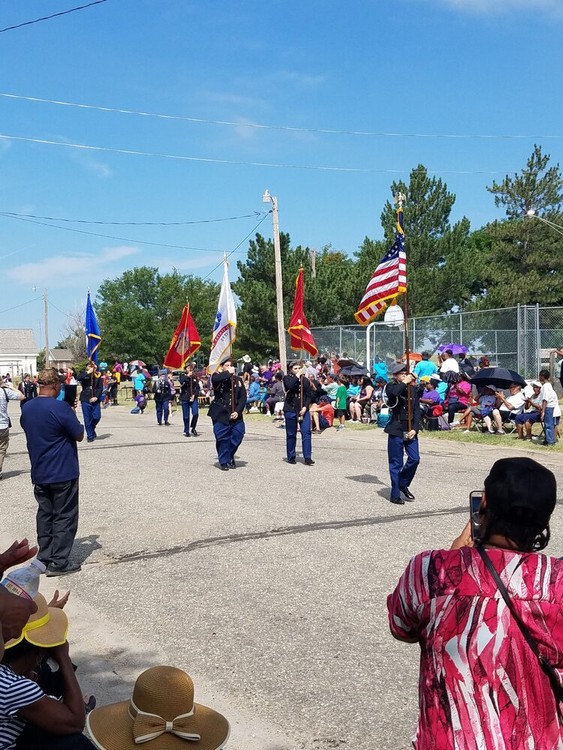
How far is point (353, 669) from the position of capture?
5.00 metres

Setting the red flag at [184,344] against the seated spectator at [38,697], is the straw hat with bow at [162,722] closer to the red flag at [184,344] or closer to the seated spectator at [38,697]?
the seated spectator at [38,697]

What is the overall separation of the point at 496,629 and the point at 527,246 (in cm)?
4589

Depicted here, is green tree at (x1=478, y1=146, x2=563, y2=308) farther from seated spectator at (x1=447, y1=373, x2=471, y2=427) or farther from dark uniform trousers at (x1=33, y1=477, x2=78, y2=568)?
dark uniform trousers at (x1=33, y1=477, x2=78, y2=568)

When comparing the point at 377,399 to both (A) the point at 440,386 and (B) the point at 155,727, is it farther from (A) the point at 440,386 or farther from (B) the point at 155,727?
(B) the point at 155,727

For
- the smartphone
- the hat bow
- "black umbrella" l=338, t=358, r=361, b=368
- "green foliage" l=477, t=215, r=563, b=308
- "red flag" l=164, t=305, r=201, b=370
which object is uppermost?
"green foliage" l=477, t=215, r=563, b=308

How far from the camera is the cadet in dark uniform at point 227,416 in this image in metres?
13.4

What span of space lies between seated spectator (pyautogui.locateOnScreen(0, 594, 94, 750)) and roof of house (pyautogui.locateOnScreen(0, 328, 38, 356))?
124 metres

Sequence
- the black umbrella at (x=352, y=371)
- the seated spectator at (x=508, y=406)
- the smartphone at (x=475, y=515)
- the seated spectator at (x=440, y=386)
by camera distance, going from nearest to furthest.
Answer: the smartphone at (x=475, y=515), the seated spectator at (x=508, y=406), the seated spectator at (x=440, y=386), the black umbrella at (x=352, y=371)

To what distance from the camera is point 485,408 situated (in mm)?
19250

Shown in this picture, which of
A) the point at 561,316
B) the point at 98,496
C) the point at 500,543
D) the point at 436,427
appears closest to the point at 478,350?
the point at 561,316

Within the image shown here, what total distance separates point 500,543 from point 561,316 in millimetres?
25774

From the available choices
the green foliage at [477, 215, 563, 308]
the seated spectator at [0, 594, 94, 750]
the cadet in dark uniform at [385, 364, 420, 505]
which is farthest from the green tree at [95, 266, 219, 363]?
the seated spectator at [0, 594, 94, 750]

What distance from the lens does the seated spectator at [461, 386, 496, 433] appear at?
62.7 feet

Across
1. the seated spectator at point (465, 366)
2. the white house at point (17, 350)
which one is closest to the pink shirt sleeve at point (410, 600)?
the seated spectator at point (465, 366)
